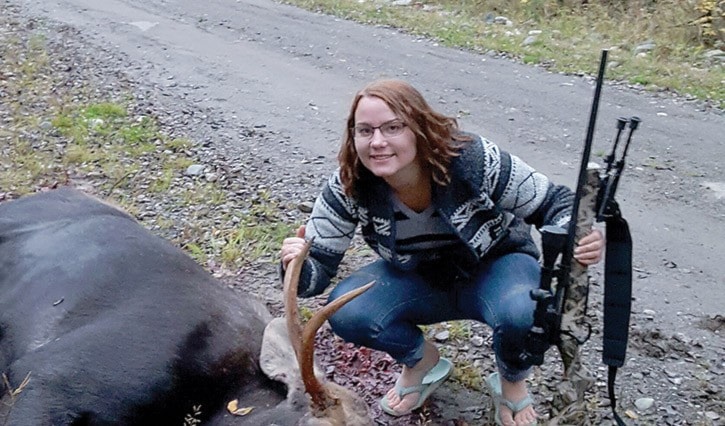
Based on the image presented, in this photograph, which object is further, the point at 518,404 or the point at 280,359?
the point at 518,404

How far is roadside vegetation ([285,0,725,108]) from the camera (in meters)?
9.61

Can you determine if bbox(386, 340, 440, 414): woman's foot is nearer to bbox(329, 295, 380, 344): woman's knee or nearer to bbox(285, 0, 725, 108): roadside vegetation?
bbox(329, 295, 380, 344): woman's knee

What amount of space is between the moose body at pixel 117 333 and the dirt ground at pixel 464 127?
80 centimetres

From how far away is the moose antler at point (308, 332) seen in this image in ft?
9.18

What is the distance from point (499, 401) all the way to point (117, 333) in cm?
162

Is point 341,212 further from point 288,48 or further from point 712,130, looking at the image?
point 288,48

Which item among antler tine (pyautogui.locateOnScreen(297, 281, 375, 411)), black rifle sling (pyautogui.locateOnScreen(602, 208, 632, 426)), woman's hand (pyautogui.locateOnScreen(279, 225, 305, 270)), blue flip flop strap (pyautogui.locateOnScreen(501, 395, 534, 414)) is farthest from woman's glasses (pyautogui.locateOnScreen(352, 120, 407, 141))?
blue flip flop strap (pyautogui.locateOnScreen(501, 395, 534, 414))

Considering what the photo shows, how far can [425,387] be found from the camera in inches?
154

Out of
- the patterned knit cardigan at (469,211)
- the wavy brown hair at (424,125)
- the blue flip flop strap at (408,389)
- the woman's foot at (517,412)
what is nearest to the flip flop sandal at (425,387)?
the blue flip flop strap at (408,389)

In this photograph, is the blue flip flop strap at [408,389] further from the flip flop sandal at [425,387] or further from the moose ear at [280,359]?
the moose ear at [280,359]

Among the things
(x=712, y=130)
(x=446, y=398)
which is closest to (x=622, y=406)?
(x=446, y=398)

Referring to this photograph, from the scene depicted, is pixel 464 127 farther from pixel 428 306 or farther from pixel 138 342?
pixel 138 342

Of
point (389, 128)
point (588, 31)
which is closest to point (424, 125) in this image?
point (389, 128)

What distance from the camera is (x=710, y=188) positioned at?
6.58 meters
